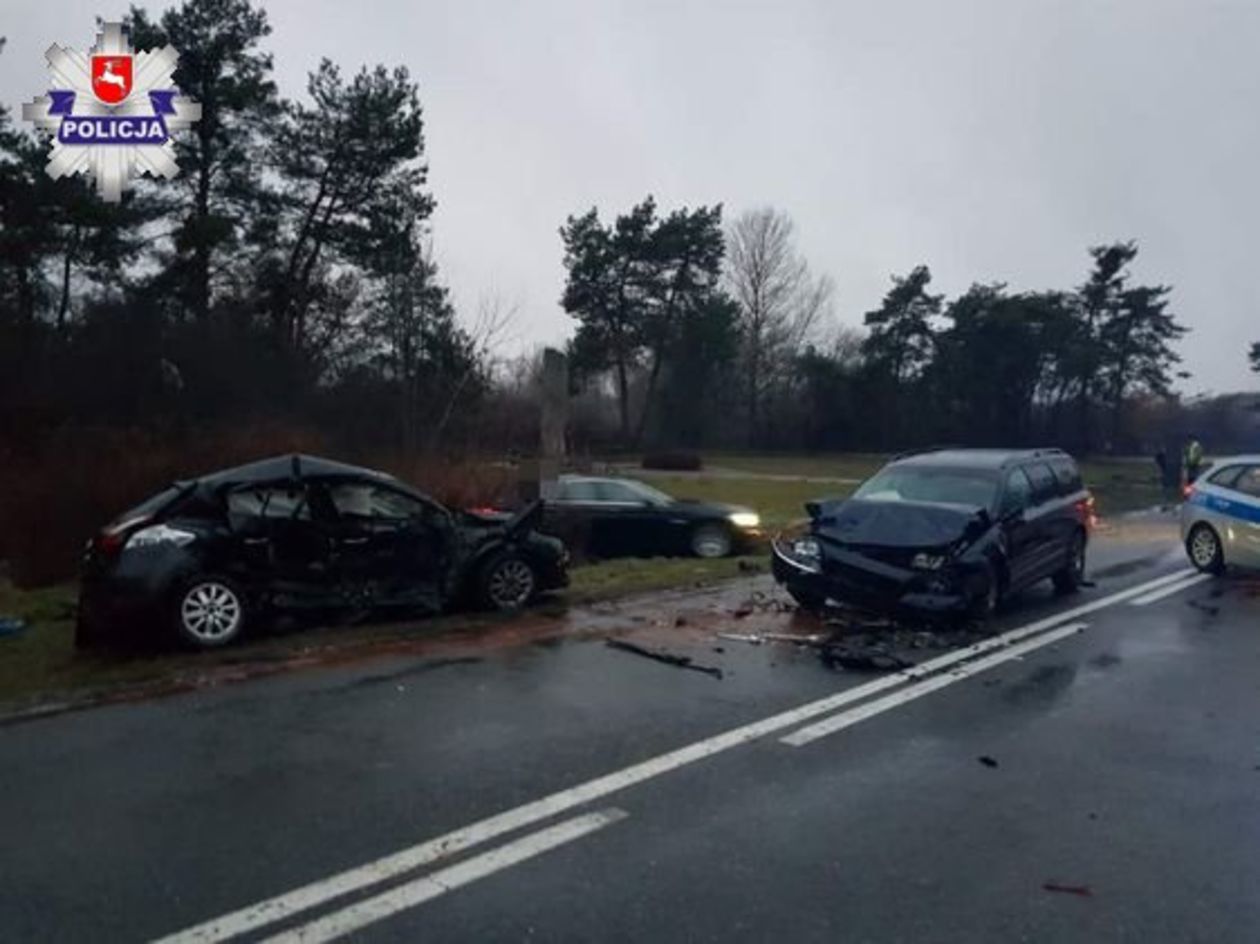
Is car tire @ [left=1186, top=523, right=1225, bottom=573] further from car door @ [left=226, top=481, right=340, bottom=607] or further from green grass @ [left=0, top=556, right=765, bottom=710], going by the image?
car door @ [left=226, top=481, right=340, bottom=607]

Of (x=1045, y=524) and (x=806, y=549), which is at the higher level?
(x=1045, y=524)

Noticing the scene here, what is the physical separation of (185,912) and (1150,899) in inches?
144

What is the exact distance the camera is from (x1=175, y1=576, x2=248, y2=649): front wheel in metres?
7.61

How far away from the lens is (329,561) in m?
8.43

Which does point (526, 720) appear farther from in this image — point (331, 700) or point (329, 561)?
point (329, 561)

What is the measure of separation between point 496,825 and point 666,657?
3.62m

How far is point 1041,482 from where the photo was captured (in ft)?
37.1

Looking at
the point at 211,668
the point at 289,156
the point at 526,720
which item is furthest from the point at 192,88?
the point at 526,720

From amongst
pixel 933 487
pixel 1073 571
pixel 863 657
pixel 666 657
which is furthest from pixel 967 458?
pixel 666 657

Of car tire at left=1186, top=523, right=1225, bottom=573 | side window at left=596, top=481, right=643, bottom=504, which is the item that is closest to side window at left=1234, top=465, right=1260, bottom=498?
car tire at left=1186, top=523, right=1225, bottom=573

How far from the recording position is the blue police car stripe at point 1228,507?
12562 millimetres

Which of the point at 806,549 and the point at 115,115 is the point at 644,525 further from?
the point at 115,115

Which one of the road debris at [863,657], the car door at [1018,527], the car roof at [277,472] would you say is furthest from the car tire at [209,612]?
the car door at [1018,527]

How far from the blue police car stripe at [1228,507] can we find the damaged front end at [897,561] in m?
5.41
